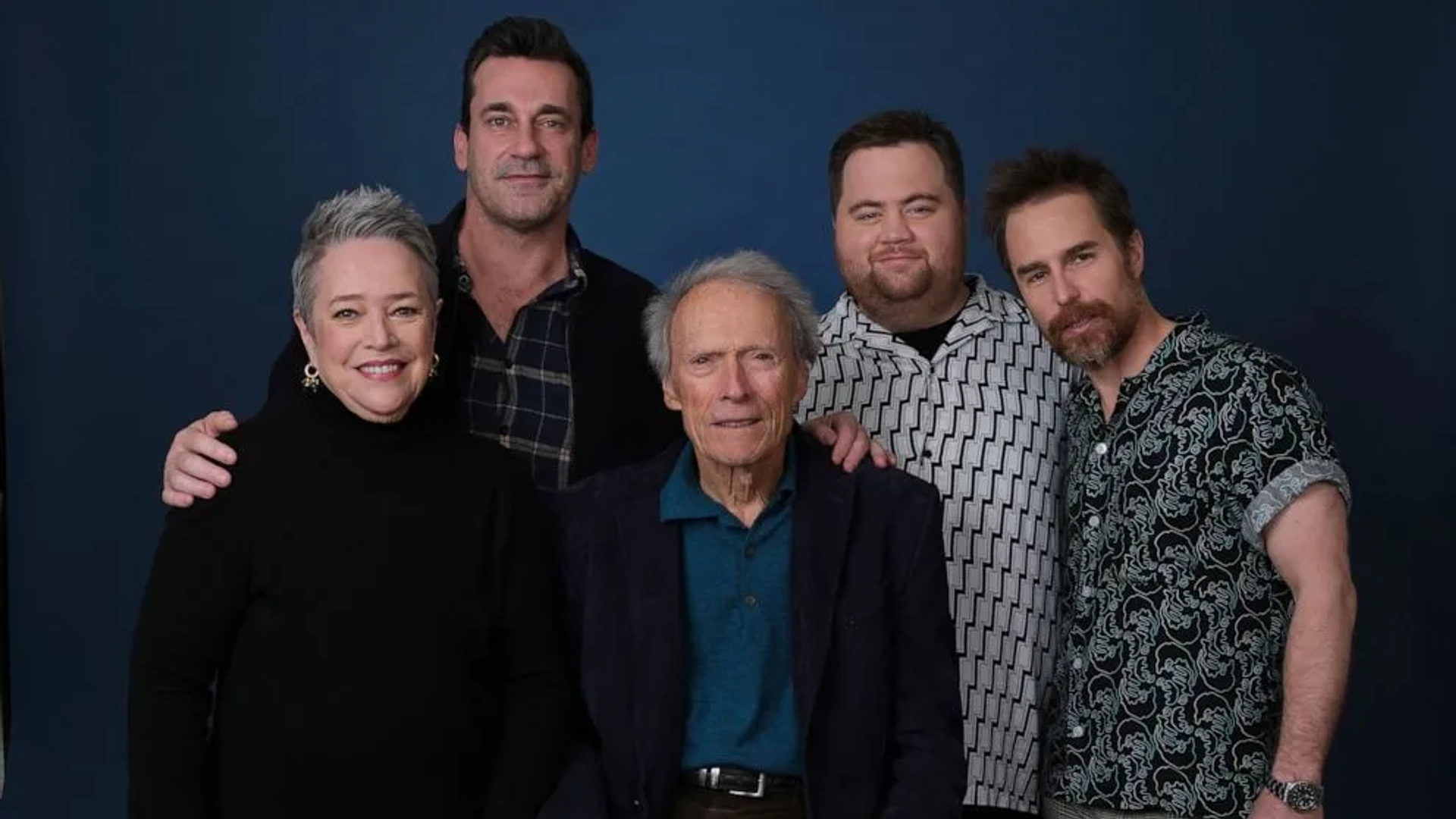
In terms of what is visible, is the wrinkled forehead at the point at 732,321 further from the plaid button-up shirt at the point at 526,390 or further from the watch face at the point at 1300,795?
the watch face at the point at 1300,795

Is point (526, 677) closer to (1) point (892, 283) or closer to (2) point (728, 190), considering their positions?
(1) point (892, 283)

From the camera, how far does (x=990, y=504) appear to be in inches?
117

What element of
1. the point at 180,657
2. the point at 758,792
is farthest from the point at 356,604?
the point at 758,792

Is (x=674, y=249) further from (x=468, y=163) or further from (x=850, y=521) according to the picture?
(x=850, y=521)

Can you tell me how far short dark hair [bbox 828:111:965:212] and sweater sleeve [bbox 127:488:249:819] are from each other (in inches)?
56.4

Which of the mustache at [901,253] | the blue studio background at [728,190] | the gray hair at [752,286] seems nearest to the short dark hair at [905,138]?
the mustache at [901,253]

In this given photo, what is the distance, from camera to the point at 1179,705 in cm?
265

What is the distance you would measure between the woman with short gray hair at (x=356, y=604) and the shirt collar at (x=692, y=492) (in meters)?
0.21

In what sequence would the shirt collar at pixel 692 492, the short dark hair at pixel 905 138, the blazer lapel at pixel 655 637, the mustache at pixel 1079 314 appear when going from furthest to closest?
the short dark hair at pixel 905 138, the mustache at pixel 1079 314, the shirt collar at pixel 692 492, the blazer lapel at pixel 655 637

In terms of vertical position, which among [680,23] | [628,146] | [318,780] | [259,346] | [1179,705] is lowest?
[318,780]

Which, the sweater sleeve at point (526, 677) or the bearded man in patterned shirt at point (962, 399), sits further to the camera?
the bearded man in patterned shirt at point (962, 399)

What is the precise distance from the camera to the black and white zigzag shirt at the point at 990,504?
2971 mm

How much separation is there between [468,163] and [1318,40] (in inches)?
90.2

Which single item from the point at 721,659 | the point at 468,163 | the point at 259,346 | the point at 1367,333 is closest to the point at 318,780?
the point at 721,659
